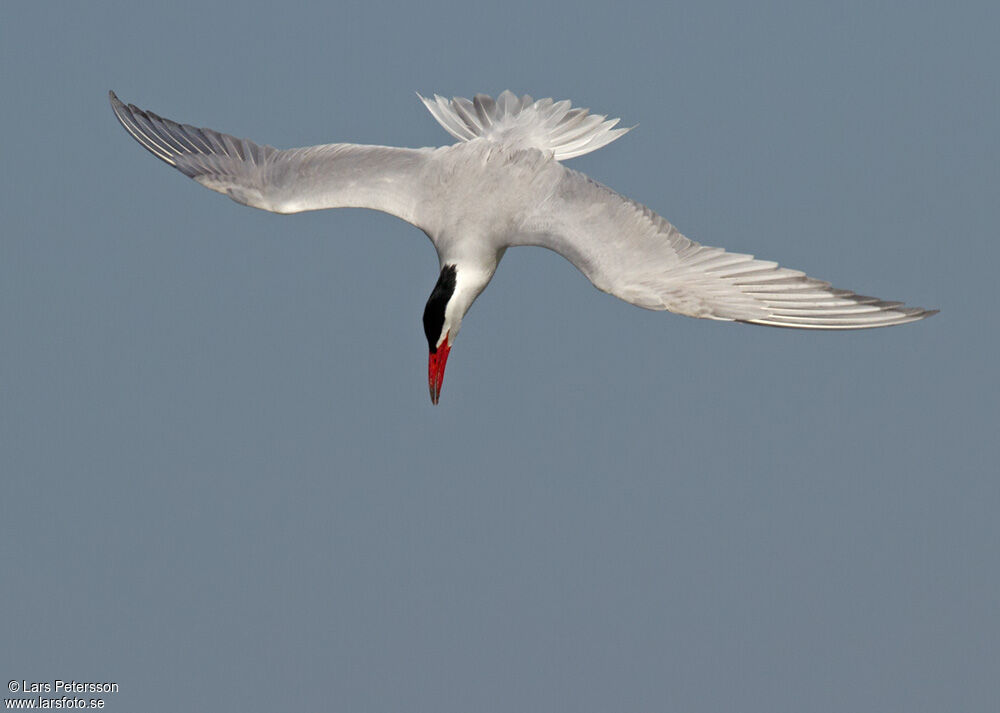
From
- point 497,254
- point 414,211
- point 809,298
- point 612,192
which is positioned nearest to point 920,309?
point 809,298

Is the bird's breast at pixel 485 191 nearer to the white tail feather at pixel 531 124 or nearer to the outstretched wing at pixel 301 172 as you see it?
the outstretched wing at pixel 301 172

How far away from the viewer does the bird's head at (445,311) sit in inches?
365

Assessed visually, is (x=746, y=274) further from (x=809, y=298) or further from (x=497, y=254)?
(x=497, y=254)

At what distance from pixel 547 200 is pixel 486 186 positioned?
445 mm

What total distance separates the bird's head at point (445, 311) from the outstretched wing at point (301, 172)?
575 mm

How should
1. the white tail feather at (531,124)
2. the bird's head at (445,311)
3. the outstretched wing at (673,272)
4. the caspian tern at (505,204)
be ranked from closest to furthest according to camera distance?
the outstretched wing at (673,272)
the caspian tern at (505,204)
the bird's head at (445,311)
the white tail feather at (531,124)

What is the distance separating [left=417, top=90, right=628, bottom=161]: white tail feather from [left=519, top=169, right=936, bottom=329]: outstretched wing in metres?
0.69

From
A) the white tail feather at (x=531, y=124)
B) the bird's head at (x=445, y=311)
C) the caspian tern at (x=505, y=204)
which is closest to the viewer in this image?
the caspian tern at (x=505, y=204)

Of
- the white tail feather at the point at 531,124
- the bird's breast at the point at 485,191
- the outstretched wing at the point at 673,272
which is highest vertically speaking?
the white tail feather at the point at 531,124

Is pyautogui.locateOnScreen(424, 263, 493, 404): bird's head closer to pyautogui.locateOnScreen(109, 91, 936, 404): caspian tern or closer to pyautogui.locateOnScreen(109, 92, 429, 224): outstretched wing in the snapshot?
pyautogui.locateOnScreen(109, 91, 936, 404): caspian tern

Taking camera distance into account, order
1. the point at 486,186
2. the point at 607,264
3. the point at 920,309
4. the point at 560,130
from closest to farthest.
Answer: the point at 920,309 < the point at 607,264 < the point at 486,186 < the point at 560,130

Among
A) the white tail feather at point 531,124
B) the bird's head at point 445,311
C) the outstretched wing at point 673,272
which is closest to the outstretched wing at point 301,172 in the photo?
the white tail feather at point 531,124

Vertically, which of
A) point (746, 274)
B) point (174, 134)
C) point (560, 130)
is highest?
point (174, 134)

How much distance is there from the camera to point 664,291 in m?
8.71
